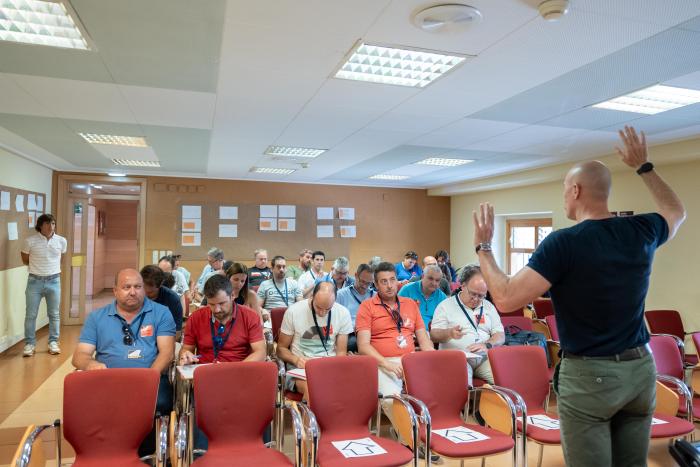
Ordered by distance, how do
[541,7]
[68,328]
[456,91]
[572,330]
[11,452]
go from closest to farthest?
[572,330] → [541,7] → [11,452] → [456,91] → [68,328]

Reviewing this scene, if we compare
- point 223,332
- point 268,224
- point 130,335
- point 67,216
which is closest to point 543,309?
point 223,332

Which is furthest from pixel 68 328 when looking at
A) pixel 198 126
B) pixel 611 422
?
pixel 611 422

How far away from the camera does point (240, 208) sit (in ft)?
30.8

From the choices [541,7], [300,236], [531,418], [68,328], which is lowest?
[68,328]

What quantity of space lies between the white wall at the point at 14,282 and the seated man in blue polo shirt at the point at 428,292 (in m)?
5.28

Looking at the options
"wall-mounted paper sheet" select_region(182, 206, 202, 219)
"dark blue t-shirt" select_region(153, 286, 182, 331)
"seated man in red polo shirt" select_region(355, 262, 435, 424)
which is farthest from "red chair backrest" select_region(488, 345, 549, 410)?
"wall-mounted paper sheet" select_region(182, 206, 202, 219)

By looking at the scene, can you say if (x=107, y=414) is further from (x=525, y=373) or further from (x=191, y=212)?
(x=191, y=212)

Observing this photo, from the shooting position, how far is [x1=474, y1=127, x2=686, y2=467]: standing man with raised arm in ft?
4.87

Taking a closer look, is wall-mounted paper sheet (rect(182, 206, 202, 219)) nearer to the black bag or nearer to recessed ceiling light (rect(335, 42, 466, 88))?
recessed ceiling light (rect(335, 42, 466, 88))

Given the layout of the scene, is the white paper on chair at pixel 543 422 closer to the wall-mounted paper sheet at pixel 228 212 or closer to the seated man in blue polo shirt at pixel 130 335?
the seated man in blue polo shirt at pixel 130 335

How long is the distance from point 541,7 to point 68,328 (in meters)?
8.64

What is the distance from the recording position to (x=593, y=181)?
1.59m

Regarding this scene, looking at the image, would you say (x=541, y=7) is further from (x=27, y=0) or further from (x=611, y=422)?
(x=27, y=0)

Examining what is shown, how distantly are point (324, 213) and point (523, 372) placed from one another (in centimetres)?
706
